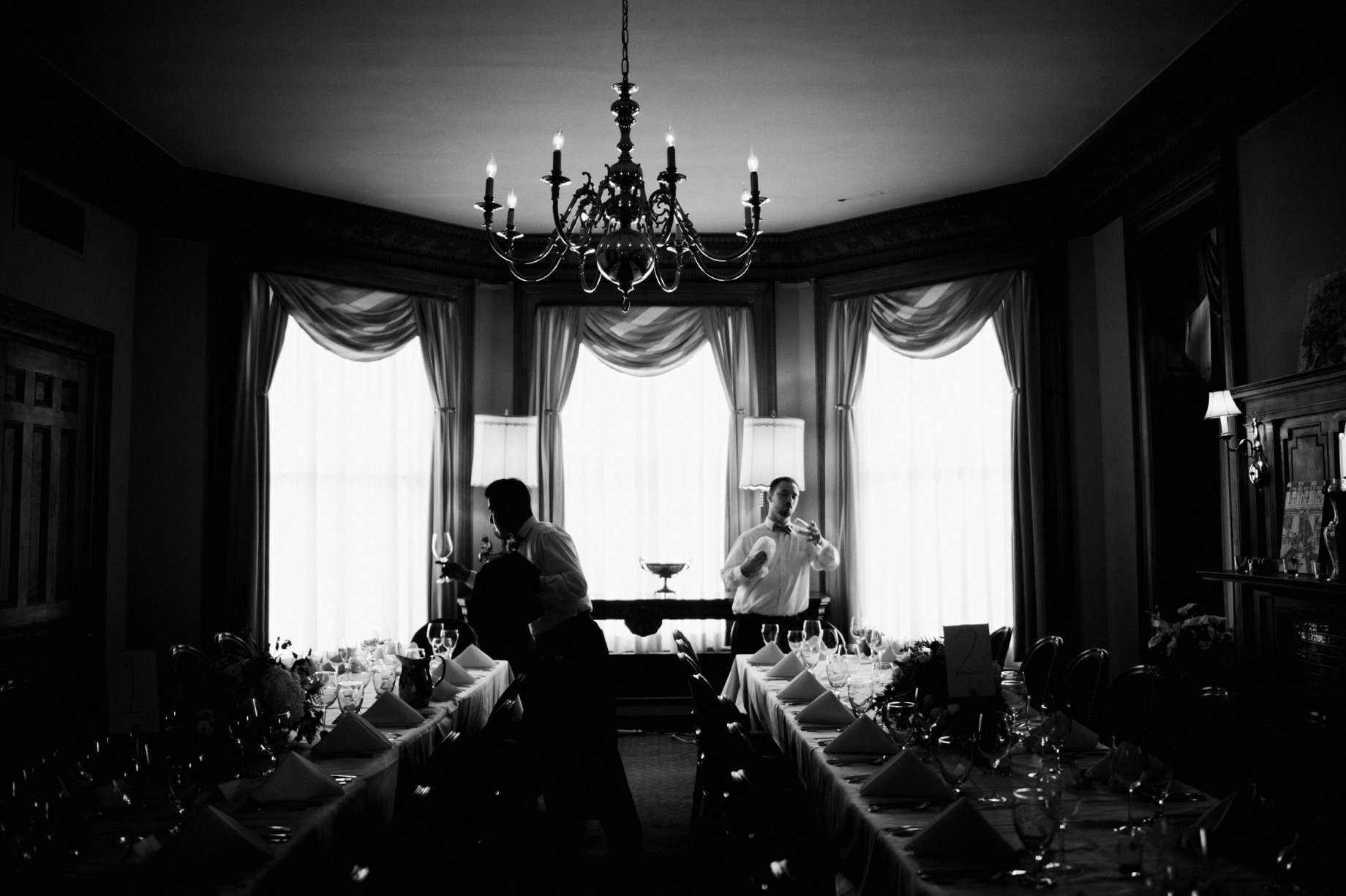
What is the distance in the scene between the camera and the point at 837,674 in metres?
4.37

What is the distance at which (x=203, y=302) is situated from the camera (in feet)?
20.9

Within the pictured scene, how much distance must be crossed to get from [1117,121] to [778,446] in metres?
2.92

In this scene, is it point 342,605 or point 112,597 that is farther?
point 342,605

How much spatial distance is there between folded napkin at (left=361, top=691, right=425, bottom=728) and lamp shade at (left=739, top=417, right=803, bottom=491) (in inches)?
151

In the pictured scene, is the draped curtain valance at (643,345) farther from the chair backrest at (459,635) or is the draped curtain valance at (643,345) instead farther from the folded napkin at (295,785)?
the folded napkin at (295,785)

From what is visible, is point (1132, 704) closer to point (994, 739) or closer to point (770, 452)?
point (994, 739)

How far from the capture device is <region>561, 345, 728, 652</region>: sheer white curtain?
7480 mm

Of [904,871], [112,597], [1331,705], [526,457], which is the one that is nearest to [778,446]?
[526,457]

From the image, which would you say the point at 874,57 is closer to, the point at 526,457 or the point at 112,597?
the point at 526,457

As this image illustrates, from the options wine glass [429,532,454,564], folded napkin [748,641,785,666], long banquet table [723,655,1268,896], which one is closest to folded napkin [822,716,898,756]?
long banquet table [723,655,1268,896]

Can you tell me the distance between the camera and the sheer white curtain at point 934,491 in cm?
696

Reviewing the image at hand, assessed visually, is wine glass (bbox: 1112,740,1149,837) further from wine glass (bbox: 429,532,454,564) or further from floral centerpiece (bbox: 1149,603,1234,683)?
wine glass (bbox: 429,532,454,564)

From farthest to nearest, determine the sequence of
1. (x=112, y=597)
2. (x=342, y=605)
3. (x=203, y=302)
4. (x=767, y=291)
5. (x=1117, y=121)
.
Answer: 1. (x=767, y=291)
2. (x=342, y=605)
3. (x=203, y=302)
4. (x=112, y=597)
5. (x=1117, y=121)

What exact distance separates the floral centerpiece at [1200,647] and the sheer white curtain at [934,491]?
201 centimetres
